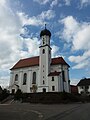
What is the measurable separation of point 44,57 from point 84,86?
3063cm

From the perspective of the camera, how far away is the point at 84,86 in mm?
72562

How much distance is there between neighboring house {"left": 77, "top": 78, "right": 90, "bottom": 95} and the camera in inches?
2803

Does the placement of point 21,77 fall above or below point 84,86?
above

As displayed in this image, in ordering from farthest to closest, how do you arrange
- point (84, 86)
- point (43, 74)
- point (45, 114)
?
point (84, 86), point (43, 74), point (45, 114)

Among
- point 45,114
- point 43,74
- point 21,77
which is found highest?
point 43,74

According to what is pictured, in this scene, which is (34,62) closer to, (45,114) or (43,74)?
(43,74)

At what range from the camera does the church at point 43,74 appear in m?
48.8

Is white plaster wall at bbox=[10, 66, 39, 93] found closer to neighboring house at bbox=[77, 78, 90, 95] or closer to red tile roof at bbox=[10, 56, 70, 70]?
red tile roof at bbox=[10, 56, 70, 70]

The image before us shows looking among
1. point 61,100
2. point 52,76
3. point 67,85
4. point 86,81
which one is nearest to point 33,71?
point 52,76

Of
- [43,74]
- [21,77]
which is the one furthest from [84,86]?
[21,77]

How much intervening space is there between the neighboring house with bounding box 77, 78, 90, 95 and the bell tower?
94.0 ft

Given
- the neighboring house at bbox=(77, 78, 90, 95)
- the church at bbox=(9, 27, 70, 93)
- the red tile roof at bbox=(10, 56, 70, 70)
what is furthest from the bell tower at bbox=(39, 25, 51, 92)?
the neighboring house at bbox=(77, 78, 90, 95)

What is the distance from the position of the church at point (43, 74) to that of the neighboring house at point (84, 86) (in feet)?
77.2

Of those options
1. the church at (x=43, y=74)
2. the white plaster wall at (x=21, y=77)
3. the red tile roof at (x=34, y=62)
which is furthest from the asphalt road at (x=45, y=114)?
the white plaster wall at (x=21, y=77)
